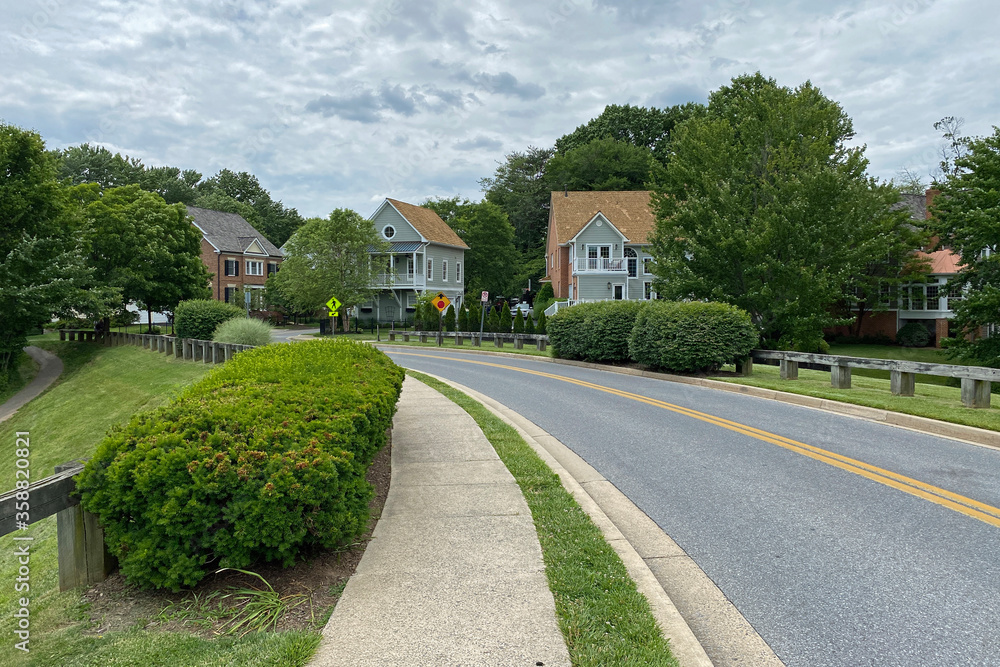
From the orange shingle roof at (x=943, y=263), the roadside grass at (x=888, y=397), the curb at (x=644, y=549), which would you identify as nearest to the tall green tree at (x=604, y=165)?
the orange shingle roof at (x=943, y=263)

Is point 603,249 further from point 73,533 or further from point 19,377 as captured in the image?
point 73,533

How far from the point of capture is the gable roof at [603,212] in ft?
164

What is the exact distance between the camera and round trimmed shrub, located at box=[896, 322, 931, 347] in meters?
41.0

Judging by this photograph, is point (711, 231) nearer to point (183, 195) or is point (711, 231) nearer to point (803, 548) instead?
point (803, 548)

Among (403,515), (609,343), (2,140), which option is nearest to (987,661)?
(403,515)

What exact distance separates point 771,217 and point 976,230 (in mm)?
9283

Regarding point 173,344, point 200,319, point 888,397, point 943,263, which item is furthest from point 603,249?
point 888,397

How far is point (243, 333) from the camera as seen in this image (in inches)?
995

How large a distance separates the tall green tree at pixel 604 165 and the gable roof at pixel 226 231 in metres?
31.2

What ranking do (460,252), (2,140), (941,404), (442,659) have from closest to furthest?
(442,659), (941,404), (2,140), (460,252)

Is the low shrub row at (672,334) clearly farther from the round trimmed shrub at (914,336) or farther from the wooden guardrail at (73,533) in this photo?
the round trimmed shrub at (914,336)

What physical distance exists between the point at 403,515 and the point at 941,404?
1082 cm

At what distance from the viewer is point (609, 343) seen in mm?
22078

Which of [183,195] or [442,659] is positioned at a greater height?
[183,195]
